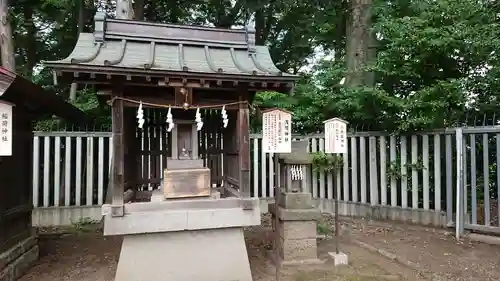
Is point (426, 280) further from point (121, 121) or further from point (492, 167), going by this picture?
point (121, 121)

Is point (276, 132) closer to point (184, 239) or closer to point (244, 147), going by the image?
point (244, 147)

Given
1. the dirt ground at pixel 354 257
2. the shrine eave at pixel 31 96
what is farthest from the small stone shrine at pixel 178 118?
the dirt ground at pixel 354 257

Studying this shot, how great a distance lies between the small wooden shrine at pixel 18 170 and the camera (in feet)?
15.2

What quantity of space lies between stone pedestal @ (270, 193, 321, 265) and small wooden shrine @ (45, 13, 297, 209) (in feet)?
2.90

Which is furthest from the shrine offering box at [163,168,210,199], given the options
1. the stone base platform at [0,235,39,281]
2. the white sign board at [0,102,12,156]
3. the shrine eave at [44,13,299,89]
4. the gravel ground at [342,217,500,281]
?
the gravel ground at [342,217,500,281]

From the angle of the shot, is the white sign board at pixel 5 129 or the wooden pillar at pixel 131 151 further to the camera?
the wooden pillar at pixel 131 151

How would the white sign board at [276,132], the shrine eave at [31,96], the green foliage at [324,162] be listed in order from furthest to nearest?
1. the green foliage at [324,162]
2. the white sign board at [276,132]
3. the shrine eave at [31,96]

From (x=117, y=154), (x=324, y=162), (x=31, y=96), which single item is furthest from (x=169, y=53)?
(x=324, y=162)

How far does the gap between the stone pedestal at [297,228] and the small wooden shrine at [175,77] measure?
0.88 meters

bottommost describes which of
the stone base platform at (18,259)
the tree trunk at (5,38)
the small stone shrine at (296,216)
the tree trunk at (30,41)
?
the stone base platform at (18,259)

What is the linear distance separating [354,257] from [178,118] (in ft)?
13.1

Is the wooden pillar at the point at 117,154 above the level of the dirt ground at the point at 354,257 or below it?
above

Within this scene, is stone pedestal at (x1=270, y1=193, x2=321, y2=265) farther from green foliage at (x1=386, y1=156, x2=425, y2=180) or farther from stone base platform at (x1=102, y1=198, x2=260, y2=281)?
green foliage at (x1=386, y1=156, x2=425, y2=180)

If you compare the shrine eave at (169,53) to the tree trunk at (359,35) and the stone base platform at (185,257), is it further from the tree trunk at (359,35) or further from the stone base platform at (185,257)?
the tree trunk at (359,35)
